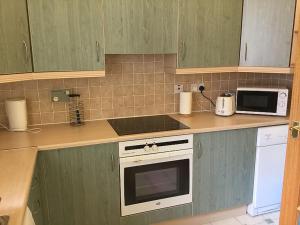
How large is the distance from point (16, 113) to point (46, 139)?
372mm

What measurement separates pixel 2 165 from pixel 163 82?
4.99ft

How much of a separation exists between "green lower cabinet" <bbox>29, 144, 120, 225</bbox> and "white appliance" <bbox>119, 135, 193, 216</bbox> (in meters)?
0.08

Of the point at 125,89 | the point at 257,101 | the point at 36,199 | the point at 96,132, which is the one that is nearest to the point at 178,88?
the point at 125,89

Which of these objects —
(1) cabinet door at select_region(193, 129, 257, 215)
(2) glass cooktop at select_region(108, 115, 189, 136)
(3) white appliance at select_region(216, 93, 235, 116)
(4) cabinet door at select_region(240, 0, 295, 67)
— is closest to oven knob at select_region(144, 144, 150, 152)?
(2) glass cooktop at select_region(108, 115, 189, 136)

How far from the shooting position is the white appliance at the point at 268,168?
Answer: 2396mm

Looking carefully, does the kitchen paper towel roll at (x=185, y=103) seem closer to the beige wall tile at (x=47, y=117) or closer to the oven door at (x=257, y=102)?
the oven door at (x=257, y=102)

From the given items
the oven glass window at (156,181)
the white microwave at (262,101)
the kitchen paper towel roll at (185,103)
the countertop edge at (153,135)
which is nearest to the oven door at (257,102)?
the white microwave at (262,101)

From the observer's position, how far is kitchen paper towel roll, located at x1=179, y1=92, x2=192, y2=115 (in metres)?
2.57

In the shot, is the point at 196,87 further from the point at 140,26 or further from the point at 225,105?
the point at 140,26

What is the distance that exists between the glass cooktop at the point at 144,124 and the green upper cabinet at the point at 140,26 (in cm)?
59

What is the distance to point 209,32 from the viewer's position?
231 centimetres

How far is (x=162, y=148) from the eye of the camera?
84.4 inches

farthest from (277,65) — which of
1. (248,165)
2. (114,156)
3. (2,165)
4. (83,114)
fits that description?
(2,165)

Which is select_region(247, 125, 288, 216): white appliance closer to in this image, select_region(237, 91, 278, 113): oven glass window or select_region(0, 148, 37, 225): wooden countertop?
select_region(237, 91, 278, 113): oven glass window
